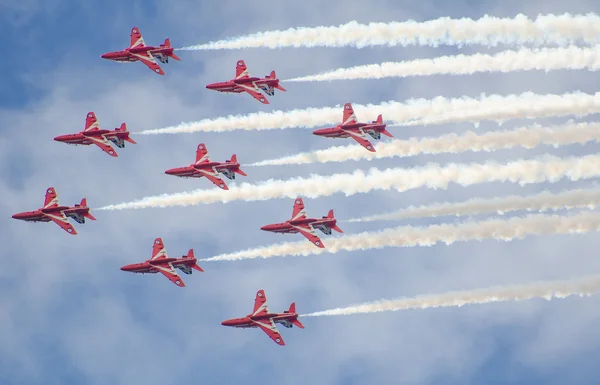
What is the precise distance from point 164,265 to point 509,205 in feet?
86.5

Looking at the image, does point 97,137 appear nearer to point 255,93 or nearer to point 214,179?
point 214,179

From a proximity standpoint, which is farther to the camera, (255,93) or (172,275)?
(255,93)

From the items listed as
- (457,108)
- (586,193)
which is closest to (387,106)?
(457,108)

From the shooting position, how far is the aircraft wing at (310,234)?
90.9 meters

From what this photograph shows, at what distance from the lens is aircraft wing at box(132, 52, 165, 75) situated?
99.3 m

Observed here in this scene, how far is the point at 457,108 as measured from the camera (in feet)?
285

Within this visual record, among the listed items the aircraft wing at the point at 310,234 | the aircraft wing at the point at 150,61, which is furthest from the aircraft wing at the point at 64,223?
the aircraft wing at the point at 310,234

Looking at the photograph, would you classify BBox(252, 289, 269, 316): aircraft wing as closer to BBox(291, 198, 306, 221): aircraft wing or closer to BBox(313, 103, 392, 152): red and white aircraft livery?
BBox(291, 198, 306, 221): aircraft wing

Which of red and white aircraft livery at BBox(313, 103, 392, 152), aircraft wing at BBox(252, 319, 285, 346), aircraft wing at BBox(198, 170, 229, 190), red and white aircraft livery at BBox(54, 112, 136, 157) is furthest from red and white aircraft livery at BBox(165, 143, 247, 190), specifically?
aircraft wing at BBox(252, 319, 285, 346)

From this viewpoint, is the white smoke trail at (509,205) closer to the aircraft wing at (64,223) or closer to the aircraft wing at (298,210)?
the aircraft wing at (298,210)

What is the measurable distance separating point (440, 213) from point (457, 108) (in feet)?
25.3

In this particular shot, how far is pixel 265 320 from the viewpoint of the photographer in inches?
3642

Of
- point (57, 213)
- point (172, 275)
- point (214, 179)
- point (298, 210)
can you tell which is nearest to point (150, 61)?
point (214, 179)

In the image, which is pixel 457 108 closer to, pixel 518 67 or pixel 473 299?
pixel 518 67
